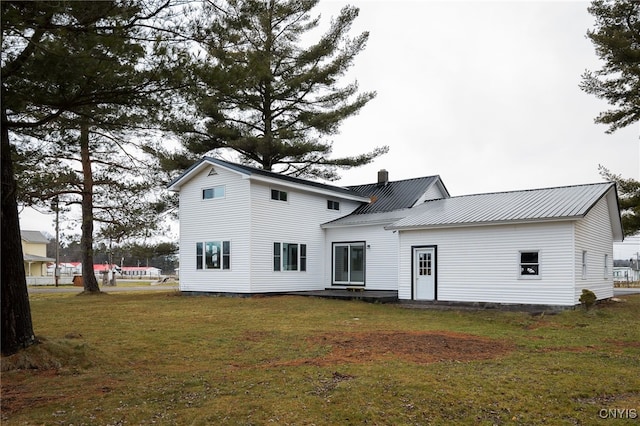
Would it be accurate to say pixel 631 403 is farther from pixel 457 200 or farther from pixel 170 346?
pixel 457 200

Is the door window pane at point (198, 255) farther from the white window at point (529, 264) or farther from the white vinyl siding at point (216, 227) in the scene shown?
the white window at point (529, 264)

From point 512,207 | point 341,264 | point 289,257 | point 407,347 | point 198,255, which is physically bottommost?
point 407,347

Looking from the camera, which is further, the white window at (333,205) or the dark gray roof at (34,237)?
the dark gray roof at (34,237)

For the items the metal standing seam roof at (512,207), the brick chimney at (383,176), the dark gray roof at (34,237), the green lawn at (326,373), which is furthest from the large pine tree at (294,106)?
the dark gray roof at (34,237)

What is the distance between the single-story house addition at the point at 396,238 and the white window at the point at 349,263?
5 centimetres

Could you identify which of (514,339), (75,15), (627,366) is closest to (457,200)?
(514,339)

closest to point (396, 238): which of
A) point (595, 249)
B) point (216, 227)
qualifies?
point (595, 249)

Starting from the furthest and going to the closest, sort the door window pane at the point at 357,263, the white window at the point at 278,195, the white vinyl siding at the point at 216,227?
the door window pane at the point at 357,263 → the white window at the point at 278,195 → the white vinyl siding at the point at 216,227

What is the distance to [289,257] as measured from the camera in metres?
21.6

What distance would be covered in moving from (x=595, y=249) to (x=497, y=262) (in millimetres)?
4281

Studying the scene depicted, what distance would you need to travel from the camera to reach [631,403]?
5793 mm

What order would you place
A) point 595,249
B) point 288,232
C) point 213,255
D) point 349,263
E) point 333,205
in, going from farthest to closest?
point 333,205, point 349,263, point 288,232, point 213,255, point 595,249

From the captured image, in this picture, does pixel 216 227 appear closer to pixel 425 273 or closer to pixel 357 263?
pixel 357 263

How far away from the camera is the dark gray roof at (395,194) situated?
79.0 ft
